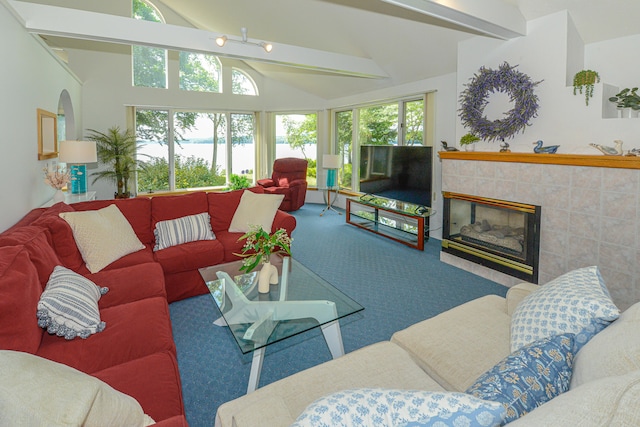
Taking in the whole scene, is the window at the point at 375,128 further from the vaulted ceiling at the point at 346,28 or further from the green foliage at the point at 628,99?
the green foliage at the point at 628,99

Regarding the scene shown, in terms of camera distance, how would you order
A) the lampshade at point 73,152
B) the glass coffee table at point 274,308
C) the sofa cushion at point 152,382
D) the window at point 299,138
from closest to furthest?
the sofa cushion at point 152,382
the glass coffee table at point 274,308
the lampshade at point 73,152
the window at point 299,138

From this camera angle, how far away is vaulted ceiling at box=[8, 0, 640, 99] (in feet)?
10.7

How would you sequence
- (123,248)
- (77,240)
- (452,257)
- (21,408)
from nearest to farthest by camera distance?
1. (21,408)
2. (77,240)
3. (123,248)
4. (452,257)

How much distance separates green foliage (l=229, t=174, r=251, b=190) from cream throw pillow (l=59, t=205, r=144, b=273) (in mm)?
4873

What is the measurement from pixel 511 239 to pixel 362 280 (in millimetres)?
1574

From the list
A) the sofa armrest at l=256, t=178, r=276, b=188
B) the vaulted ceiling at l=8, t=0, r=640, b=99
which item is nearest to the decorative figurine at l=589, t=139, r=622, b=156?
the vaulted ceiling at l=8, t=0, r=640, b=99

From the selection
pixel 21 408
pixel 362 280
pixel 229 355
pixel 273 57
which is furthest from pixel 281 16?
pixel 21 408

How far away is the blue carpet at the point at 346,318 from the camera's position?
2252mm

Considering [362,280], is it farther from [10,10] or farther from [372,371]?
[10,10]

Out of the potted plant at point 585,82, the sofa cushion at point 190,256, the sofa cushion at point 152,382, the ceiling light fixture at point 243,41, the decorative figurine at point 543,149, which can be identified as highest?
the ceiling light fixture at point 243,41

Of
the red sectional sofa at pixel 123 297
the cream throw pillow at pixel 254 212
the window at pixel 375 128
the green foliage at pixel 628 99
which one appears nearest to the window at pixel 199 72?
the window at pixel 375 128

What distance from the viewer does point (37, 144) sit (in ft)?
12.3

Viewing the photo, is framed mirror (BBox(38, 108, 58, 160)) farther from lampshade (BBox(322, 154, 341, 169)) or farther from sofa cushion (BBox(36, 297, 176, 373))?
lampshade (BBox(322, 154, 341, 169))


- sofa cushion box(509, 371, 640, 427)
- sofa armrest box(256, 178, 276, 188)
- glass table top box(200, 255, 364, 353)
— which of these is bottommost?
glass table top box(200, 255, 364, 353)
